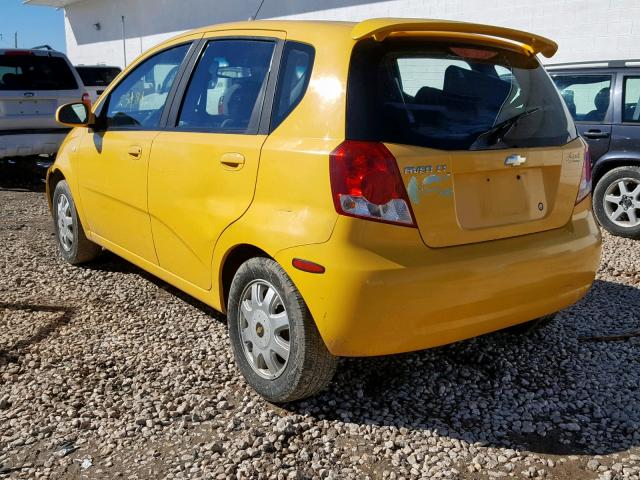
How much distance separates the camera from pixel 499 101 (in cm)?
296

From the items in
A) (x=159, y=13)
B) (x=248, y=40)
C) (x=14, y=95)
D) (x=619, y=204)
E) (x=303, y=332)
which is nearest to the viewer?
(x=303, y=332)

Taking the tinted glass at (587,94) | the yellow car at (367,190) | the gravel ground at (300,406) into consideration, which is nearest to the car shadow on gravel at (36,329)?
the gravel ground at (300,406)

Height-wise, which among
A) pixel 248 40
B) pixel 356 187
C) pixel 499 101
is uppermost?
pixel 248 40

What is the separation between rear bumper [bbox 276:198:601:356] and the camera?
2516mm

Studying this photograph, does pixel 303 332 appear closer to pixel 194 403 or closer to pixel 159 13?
pixel 194 403

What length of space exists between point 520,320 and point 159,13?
1825 centimetres

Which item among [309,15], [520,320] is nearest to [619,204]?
[520,320]

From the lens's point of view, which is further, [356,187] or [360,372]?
[360,372]

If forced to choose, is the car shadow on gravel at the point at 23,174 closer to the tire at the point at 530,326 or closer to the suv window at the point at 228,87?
the suv window at the point at 228,87

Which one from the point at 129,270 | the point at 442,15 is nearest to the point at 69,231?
the point at 129,270

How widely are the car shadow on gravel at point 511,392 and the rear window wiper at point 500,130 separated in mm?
1279

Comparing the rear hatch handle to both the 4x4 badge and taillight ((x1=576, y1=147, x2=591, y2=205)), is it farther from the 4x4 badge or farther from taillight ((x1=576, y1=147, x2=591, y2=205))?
the 4x4 badge

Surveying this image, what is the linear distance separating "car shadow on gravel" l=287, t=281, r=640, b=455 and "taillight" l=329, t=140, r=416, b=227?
104 cm

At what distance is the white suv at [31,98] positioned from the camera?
870 centimetres
